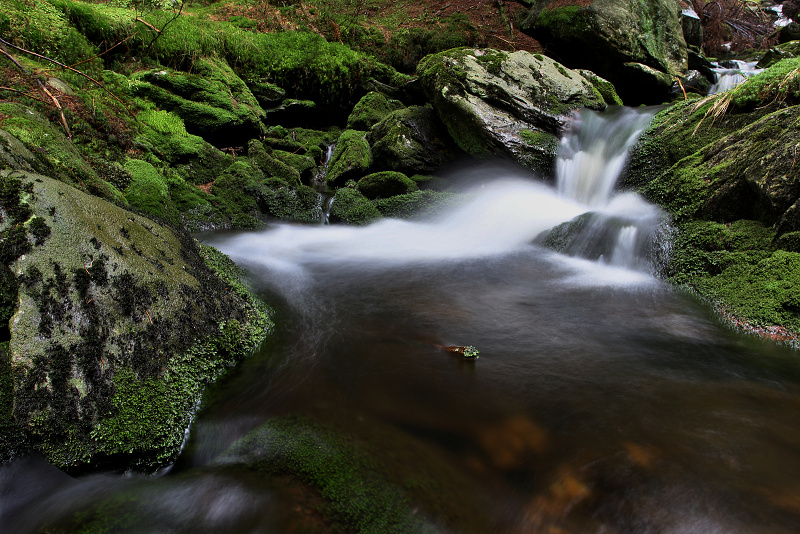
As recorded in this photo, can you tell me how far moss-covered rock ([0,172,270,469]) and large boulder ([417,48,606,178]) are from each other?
26.8ft

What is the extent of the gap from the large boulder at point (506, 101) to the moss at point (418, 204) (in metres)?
1.45

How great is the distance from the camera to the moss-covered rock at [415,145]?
11.1m

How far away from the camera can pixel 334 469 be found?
2555mm

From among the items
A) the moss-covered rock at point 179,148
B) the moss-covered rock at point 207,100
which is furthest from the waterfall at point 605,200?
the moss-covered rock at point 207,100

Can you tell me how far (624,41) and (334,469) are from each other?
46.7 ft

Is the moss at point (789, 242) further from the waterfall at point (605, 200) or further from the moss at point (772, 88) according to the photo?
the moss at point (772, 88)

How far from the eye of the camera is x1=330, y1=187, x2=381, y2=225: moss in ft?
33.0

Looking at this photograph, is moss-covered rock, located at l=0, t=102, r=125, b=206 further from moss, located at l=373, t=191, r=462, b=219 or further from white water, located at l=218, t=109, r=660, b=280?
moss, located at l=373, t=191, r=462, b=219

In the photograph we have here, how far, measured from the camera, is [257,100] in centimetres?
1408

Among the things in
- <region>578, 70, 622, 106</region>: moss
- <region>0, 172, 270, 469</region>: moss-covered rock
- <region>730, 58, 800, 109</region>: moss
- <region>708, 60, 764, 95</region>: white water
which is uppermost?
<region>708, 60, 764, 95</region>: white water

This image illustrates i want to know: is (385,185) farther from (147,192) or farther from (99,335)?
(99,335)

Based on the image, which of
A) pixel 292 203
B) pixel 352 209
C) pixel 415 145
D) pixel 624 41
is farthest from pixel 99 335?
pixel 624 41

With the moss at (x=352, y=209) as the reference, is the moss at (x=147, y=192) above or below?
above

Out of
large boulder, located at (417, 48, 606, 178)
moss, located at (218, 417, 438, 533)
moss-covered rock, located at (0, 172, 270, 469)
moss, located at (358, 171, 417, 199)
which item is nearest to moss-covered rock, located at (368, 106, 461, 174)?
moss, located at (358, 171, 417, 199)
